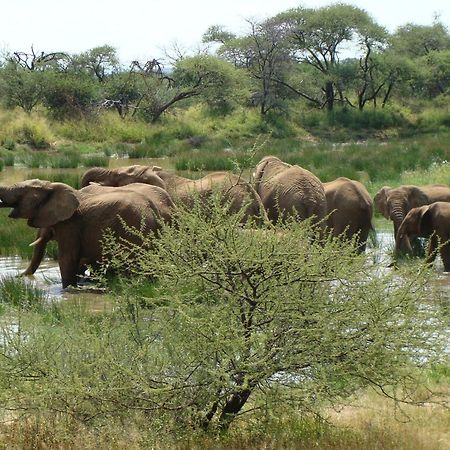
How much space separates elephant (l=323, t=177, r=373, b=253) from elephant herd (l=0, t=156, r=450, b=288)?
1 centimetres

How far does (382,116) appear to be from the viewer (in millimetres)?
50375

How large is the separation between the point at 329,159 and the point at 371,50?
3633cm

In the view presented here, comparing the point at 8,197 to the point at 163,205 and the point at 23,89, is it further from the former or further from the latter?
the point at 23,89

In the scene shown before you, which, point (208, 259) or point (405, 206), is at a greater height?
point (208, 259)

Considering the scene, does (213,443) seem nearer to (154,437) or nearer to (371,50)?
(154,437)

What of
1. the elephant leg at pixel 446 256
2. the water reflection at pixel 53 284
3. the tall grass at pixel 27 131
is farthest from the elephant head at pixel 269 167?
the tall grass at pixel 27 131

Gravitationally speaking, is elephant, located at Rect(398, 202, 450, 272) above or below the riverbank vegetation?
below

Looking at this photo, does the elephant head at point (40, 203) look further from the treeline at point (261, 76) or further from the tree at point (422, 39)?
the tree at point (422, 39)

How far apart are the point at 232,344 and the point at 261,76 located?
4959 centimetres

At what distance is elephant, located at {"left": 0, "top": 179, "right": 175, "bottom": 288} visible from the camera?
12242 mm

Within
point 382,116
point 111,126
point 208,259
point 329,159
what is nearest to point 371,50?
point 382,116

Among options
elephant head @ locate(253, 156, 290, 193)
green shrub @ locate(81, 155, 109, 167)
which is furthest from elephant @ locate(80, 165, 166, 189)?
green shrub @ locate(81, 155, 109, 167)

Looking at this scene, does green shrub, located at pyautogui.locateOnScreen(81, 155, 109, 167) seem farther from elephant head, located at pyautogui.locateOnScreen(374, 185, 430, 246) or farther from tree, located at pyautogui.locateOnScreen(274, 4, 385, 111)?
tree, located at pyautogui.locateOnScreen(274, 4, 385, 111)

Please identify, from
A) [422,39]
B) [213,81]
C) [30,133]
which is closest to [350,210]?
[30,133]
